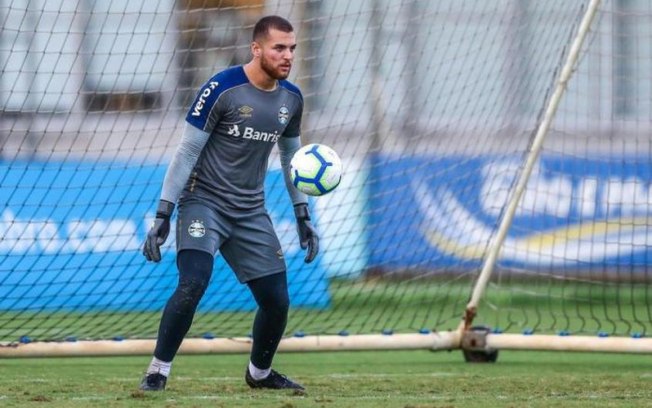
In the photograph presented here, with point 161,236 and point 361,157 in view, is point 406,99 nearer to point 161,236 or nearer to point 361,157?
point 361,157

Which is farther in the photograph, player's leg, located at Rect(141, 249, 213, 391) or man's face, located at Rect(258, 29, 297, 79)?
man's face, located at Rect(258, 29, 297, 79)

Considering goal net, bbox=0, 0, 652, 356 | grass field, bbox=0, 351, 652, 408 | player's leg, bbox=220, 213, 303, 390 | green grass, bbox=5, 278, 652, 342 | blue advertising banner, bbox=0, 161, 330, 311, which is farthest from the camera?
goal net, bbox=0, 0, 652, 356

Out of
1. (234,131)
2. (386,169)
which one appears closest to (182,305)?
(234,131)

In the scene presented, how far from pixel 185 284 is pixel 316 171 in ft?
2.87

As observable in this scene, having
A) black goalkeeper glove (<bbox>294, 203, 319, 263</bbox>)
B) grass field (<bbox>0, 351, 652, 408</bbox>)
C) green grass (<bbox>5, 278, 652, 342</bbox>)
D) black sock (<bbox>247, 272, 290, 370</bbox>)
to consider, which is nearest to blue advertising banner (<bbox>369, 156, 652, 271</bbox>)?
green grass (<bbox>5, 278, 652, 342</bbox>)

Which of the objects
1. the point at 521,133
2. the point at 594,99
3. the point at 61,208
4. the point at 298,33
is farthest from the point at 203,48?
the point at 594,99

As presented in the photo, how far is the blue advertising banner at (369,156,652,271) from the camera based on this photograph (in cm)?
1173

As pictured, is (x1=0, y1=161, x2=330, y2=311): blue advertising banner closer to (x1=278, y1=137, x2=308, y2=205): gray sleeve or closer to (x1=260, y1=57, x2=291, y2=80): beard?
(x1=278, y1=137, x2=308, y2=205): gray sleeve

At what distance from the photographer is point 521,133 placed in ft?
36.7

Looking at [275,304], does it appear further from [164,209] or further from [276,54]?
[276,54]

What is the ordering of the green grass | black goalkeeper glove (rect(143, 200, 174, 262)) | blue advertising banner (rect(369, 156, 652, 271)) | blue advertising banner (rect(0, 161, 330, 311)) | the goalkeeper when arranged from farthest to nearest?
1. blue advertising banner (rect(369, 156, 652, 271))
2. the green grass
3. blue advertising banner (rect(0, 161, 330, 311))
4. the goalkeeper
5. black goalkeeper glove (rect(143, 200, 174, 262))

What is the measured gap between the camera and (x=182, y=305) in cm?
→ 700

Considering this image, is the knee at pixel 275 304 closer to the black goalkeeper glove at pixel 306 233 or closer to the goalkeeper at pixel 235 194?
the goalkeeper at pixel 235 194

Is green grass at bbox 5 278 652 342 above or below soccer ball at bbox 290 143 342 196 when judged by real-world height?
below
